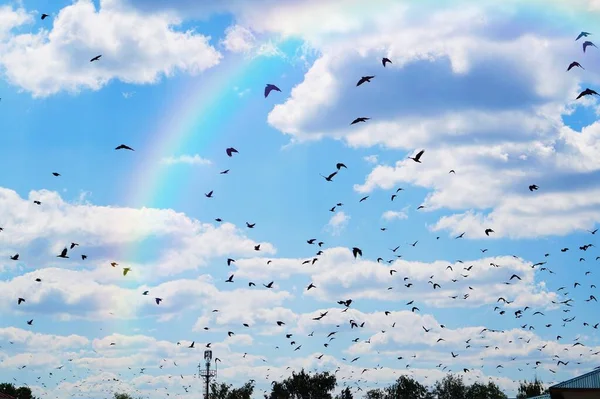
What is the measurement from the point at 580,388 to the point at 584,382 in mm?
1203

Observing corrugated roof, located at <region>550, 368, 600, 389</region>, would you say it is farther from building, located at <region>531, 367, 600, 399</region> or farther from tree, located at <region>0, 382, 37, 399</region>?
tree, located at <region>0, 382, 37, 399</region>

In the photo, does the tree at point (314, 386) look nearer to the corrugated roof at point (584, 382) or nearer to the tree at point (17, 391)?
the tree at point (17, 391)

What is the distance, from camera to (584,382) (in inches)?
2505

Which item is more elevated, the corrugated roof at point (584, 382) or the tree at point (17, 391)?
the tree at point (17, 391)

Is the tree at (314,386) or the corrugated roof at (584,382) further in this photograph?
the tree at (314,386)

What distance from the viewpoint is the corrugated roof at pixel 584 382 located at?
6294cm

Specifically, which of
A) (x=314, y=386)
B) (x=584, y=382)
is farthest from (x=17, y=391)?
(x=584, y=382)

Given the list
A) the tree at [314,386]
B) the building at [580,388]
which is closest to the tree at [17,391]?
the tree at [314,386]

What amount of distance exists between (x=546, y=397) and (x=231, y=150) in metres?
59.6

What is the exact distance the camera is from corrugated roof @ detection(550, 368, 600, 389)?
62.9 metres

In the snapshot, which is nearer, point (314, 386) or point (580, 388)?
point (580, 388)

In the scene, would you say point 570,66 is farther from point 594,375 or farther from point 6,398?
point 6,398

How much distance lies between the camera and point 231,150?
136 ft

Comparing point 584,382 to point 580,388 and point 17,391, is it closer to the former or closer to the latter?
point 580,388
